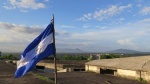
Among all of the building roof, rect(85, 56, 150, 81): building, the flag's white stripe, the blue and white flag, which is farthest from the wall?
the flag's white stripe

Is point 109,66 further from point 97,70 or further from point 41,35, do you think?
point 41,35

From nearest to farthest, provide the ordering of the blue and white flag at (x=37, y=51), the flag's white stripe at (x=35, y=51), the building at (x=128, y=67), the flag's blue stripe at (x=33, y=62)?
1. the flag's blue stripe at (x=33, y=62)
2. the blue and white flag at (x=37, y=51)
3. the flag's white stripe at (x=35, y=51)
4. the building at (x=128, y=67)

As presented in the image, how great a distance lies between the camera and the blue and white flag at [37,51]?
15609mm

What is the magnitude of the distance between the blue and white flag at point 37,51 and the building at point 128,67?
50.1 feet

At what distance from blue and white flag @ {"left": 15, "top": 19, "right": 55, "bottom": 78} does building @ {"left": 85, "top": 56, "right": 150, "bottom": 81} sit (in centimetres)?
1526

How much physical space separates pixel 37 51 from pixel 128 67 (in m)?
18.4

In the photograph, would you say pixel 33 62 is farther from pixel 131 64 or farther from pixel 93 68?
pixel 93 68

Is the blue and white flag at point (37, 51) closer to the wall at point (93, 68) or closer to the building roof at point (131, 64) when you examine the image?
the building roof at point (131, 64)

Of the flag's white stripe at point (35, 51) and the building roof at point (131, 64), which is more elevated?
the flag's white stripe at point (35, 51)

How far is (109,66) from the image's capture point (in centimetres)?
3594

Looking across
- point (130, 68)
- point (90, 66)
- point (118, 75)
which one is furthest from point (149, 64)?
point (90, 66)

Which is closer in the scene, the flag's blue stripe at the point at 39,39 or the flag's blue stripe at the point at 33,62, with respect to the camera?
the flag's blue stripe at the point at 33,62

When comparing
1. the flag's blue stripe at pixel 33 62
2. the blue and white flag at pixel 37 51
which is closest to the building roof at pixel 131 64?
the flag's blue stripe at pixel 33 62

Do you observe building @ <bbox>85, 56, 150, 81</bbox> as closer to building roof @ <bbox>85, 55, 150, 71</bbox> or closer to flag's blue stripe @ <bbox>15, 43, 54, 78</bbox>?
building roof @ <bbox>85, 55, 150, 71</bbox>
